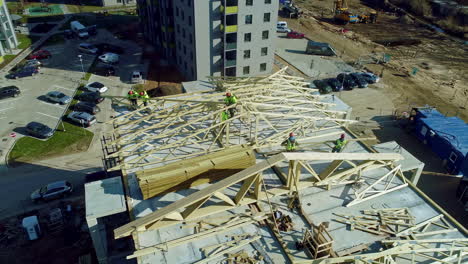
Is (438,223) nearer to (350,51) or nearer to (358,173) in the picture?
(358,173)

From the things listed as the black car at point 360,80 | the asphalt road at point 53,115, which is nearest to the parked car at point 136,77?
the asphalt road at point 53,115

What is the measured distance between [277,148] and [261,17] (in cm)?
3314

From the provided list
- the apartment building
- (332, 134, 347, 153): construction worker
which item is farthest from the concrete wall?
(332, 134, 347, 153): construction worker

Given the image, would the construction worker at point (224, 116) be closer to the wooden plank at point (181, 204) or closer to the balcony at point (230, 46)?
the wooden plank at point (181, 204)

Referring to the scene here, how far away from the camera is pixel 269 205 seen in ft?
74.7

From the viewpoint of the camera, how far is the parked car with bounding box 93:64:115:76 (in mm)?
60441

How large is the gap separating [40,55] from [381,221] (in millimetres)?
67356

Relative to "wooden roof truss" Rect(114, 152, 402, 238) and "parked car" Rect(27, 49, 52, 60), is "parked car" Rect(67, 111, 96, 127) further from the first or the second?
"wooden roof truss" Rect(114, 152, 402, 238)

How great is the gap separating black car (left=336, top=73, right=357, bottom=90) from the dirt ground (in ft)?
19.4

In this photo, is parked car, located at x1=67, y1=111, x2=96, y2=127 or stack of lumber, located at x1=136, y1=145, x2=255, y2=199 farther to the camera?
parked car, located at x1=67, y1=111, x2=96, y2=127

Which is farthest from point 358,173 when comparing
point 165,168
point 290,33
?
point 290,33

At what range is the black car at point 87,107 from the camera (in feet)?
158

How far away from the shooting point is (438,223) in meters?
23.0

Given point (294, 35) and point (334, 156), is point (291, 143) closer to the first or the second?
point (334, 156)
